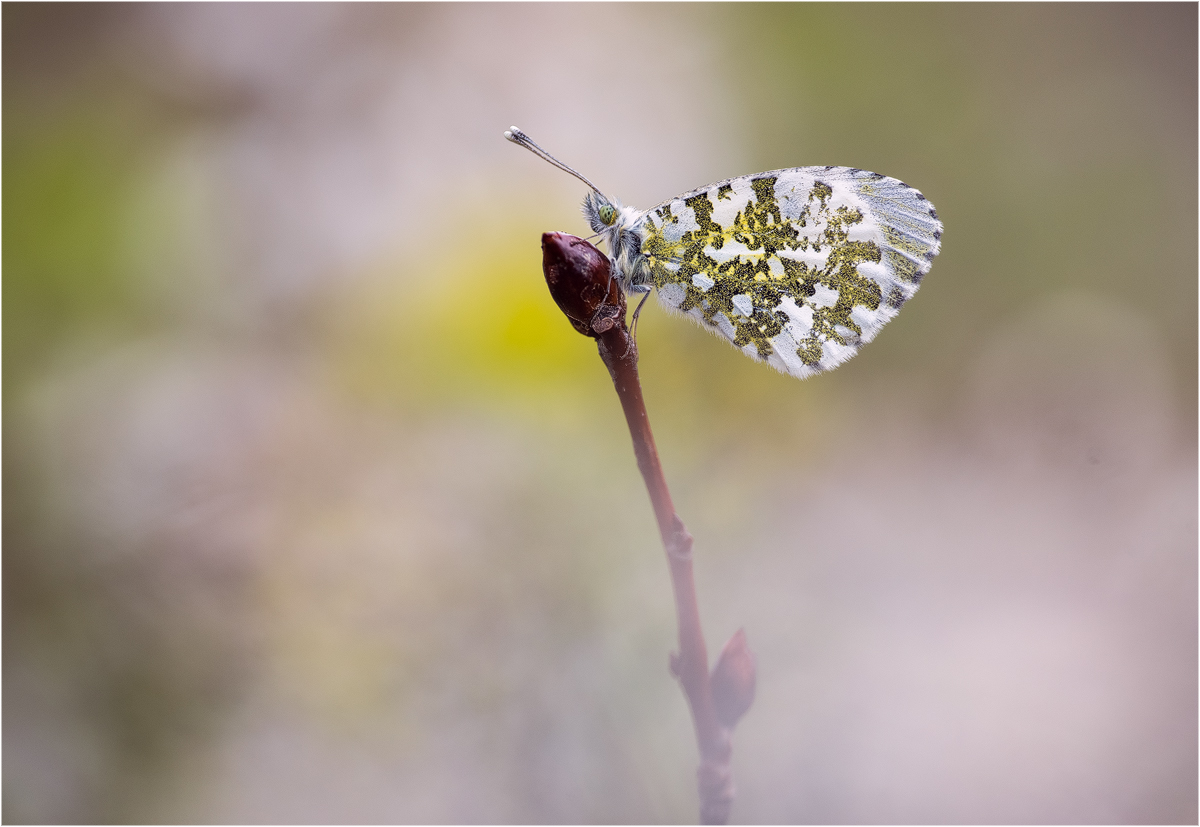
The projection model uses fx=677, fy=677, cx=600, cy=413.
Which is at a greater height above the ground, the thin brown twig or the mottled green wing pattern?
the mottled green wing pattern

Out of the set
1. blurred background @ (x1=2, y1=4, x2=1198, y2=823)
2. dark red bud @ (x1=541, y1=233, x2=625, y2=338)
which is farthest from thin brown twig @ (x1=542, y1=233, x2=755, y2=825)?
blurred background @ (x1=2, y1=4, x2=1198, y2=823)

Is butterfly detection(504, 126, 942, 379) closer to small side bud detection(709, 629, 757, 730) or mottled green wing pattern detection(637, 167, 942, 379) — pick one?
mottled green wing pattern detection(637, 167, 942, 379)

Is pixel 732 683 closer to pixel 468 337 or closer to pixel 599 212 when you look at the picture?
pixel 599 212

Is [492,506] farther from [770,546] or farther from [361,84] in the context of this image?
[361,84]

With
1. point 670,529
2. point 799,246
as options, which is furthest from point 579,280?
point 799,246

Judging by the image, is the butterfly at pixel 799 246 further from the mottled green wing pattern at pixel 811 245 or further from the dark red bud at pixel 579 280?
the dark red bud at pixel 579 280
